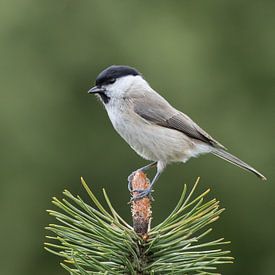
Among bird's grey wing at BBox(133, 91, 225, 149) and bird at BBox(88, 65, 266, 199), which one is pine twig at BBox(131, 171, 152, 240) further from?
bird's grey wing at BBox(133, 91, 225, 149)

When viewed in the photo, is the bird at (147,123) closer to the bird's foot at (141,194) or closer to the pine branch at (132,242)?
the bird's foot at (141,194)

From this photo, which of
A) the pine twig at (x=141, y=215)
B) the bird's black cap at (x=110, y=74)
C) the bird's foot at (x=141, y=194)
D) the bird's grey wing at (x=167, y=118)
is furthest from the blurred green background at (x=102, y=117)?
the pine twig at (x=141, y=215)

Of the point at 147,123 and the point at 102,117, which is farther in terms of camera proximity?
the point at 102,117

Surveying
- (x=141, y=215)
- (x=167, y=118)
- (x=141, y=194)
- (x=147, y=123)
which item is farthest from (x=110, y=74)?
(x=141, y=215)

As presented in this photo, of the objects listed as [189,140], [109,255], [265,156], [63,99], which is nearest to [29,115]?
[63,99]

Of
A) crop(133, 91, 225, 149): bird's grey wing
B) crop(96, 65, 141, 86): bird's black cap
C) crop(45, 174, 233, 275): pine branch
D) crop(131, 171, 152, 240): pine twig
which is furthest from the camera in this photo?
crop(133, 91, 225, 149): bird's grey wing

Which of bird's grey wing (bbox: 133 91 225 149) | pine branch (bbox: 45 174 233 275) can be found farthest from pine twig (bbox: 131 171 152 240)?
bird's grey wing (bbox: 133 91 225 149)

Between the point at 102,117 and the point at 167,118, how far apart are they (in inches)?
215

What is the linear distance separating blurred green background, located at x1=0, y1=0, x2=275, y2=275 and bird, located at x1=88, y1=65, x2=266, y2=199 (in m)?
4.56

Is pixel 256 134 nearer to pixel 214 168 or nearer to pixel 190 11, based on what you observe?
pixel 214 168

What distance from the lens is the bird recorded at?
4.14 meters

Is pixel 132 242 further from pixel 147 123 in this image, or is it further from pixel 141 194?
pixel 147 123

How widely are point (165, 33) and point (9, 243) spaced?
3721 mm

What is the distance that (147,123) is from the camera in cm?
421
